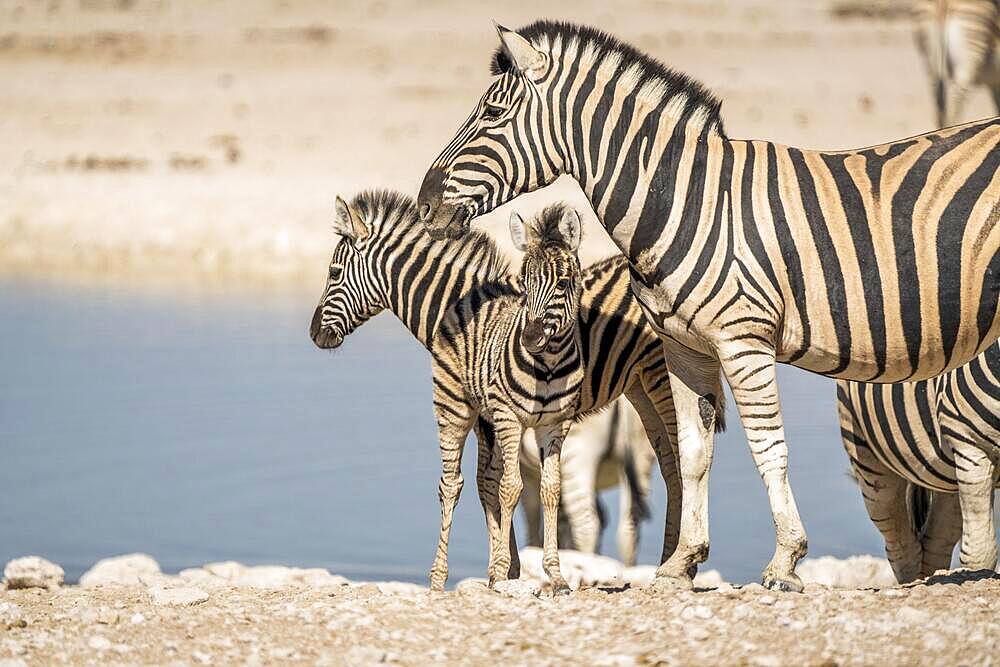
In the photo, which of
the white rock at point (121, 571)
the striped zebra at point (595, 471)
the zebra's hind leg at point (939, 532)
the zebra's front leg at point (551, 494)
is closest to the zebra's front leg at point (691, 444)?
the zebra's front leg at point (551, 494)

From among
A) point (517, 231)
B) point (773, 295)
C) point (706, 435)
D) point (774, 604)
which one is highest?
point (517, 231)

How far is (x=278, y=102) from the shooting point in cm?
2972

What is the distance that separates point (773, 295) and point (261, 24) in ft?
111

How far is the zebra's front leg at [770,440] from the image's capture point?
6.59 metres

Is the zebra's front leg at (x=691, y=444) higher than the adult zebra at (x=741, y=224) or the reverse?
the reverse

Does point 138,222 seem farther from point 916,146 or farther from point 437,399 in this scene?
point 916,146

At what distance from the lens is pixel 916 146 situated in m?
6.93

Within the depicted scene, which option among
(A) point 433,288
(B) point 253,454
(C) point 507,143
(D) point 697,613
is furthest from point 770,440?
(B) point 253,454

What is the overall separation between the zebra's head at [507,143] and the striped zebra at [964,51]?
23.8 feet

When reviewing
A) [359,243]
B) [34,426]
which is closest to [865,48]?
[34,426]

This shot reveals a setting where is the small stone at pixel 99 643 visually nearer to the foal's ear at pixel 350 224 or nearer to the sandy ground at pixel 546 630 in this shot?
the sandy ground at pixel 546 630

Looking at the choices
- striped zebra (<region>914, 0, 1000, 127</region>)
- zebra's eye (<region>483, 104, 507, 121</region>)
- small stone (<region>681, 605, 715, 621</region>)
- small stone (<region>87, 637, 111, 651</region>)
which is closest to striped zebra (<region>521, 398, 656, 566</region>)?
zebra's eye (<region>483, 104, 507, 121</region>)

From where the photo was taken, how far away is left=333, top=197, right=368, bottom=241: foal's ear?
8.13 m

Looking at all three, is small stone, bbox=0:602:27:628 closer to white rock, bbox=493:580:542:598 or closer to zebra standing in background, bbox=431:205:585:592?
white rock, bbox=493:580:542:598
